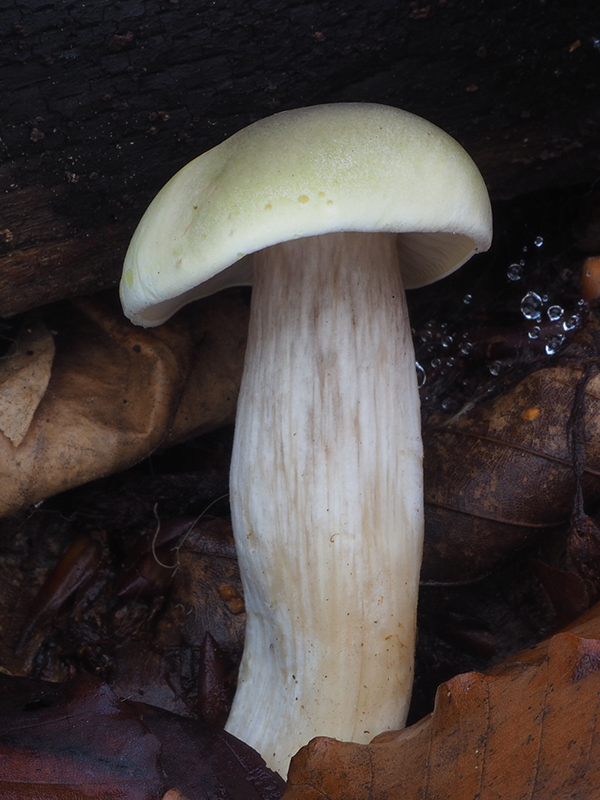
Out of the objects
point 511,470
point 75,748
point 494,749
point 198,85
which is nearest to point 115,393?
point 198,85

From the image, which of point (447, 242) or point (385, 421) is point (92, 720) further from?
point (447, 242)

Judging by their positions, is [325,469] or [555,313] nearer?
[325,469]

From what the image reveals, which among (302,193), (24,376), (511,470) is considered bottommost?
(511,470)

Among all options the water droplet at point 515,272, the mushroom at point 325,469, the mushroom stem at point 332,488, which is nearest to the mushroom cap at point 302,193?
the mushroom at point 325,469

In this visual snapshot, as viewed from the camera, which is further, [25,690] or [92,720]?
[25,690]

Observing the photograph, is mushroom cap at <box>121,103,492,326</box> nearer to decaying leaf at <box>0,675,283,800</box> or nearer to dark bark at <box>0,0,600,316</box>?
dark bark at <box>0,0,600,316</box>

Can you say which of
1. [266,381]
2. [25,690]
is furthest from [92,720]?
[266,381]

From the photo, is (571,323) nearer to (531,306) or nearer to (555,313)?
(555,313)
